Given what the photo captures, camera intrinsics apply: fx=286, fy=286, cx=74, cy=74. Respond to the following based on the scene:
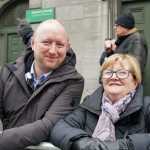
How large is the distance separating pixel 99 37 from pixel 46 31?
4.49 metres

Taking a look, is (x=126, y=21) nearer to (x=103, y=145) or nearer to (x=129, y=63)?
(x=129, y=63)

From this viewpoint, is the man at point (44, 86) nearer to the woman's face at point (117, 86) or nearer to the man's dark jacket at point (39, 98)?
the man's dark jacket at point (39, 98)

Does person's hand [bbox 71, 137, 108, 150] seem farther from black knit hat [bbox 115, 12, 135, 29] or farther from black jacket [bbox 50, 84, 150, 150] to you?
black knit hat [bbox 115, 12, 135, 29]

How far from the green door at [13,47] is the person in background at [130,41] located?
15.1ft

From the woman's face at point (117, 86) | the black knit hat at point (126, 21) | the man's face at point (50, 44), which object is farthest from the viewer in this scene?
the black knit hat at point (126, 21)

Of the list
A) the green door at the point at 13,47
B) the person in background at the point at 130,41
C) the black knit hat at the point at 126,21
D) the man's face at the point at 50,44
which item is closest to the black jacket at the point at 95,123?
the man's face at the point at 50,44

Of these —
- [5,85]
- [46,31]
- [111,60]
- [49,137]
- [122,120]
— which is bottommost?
[49,137]

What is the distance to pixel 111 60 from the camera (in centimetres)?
240

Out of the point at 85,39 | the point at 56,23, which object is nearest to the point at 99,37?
the point at 85,39

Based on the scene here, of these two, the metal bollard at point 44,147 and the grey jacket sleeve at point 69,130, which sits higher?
the grey jacket sleeve at point 69,130

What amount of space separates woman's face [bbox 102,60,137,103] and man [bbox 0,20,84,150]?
0.97 ft

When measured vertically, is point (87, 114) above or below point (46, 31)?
below

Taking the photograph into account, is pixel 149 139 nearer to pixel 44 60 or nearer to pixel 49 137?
pixel 49 137

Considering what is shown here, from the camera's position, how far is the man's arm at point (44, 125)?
6.97 feet
